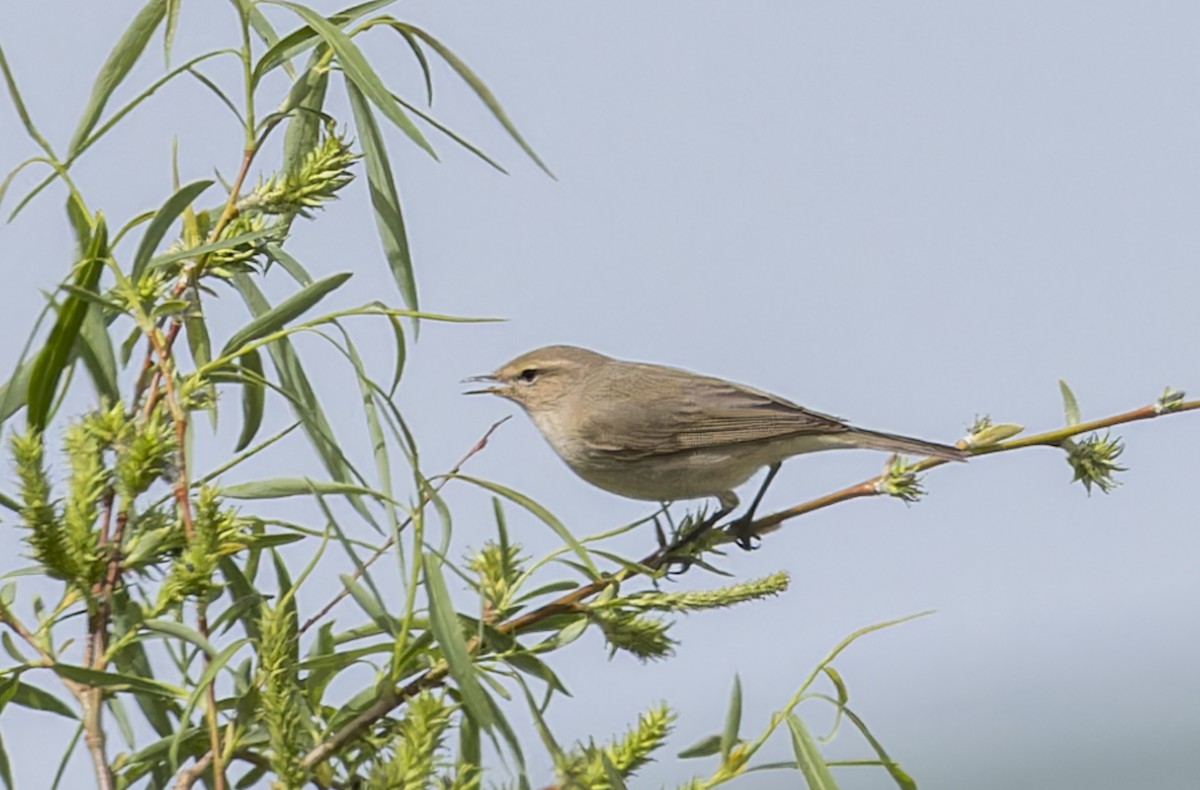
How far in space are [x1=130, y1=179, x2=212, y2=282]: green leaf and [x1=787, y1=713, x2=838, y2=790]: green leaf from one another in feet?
3.01

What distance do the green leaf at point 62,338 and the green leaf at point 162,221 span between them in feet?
0.21

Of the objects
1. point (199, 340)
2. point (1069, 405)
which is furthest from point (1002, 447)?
point (199, 340)

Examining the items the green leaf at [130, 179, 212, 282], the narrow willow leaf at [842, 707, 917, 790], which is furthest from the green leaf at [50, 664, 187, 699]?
the narrow willow leaf at [842, 707, 917, 790]

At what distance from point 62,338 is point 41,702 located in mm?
460

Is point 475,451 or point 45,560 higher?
point 475,451

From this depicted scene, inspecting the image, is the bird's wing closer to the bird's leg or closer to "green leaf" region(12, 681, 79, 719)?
the bird's leg

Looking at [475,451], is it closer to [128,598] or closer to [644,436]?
[128,598]

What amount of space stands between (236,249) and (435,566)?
46 centimetres

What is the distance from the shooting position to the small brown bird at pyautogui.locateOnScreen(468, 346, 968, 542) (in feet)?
14.8

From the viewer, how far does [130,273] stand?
2027 millimetres

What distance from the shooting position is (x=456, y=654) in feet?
5.84

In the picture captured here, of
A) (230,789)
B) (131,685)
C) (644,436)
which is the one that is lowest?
(230,789)

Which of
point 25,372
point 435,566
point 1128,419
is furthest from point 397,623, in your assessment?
point 1128,419

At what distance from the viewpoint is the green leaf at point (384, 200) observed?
85.6 inches
